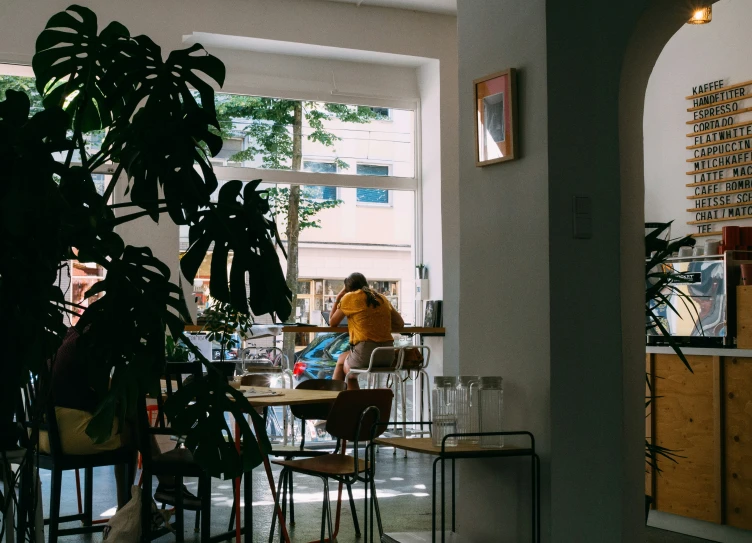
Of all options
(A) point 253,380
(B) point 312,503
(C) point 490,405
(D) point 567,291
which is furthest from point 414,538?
(A) point 253,380

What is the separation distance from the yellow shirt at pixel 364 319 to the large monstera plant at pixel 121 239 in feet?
16.3

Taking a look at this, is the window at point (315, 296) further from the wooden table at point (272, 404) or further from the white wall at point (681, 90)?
the wooden table at point (272, 404)

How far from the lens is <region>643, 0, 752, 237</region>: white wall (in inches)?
253

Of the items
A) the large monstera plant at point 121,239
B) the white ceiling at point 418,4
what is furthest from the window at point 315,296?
the large monstera plant at point 121,239

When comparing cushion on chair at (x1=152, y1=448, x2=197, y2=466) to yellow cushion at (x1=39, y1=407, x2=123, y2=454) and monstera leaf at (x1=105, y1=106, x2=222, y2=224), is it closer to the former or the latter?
yellow cushion at (x1=39, y1=407, x2=123, y2=454)

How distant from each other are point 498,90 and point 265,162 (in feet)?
18.0

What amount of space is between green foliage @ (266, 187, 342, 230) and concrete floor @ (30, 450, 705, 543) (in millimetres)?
2823

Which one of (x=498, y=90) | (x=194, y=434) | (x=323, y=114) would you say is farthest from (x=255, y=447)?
(x=323, y=114)

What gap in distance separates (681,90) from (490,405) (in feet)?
14.8

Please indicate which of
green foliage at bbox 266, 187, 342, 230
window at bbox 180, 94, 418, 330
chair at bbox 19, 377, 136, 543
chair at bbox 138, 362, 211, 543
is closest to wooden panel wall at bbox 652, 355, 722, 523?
chair at bbox 138, 362, 211, 543

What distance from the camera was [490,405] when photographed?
10.9ft

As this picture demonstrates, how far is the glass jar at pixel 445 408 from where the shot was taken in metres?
A: 3.27

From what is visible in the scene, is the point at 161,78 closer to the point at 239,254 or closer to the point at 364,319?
the point at 239,254

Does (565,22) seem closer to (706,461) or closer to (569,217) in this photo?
(569,217)
